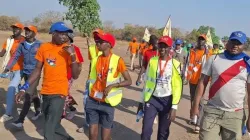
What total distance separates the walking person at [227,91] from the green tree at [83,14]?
1924 cm

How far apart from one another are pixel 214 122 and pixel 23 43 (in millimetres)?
4022

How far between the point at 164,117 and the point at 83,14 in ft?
60.5

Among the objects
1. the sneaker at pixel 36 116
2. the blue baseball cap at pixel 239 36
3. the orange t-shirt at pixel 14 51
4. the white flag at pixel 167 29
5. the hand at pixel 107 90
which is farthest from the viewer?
the white flag at pixel 167 29

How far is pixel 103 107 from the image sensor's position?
508 cm

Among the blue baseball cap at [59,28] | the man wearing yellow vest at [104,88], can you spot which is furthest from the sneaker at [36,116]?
the blue baseball cap at [59,28]

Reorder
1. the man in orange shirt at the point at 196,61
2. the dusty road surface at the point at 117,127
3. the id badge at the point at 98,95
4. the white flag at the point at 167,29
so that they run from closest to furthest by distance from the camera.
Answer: the id badge at the point at 98,95 → the dusty road surface at the point at 117,127 → the man in orange shirt at the point at 196,61 → the white flag at the point at 167,29

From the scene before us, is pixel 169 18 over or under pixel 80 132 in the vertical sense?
over

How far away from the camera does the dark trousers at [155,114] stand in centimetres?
532

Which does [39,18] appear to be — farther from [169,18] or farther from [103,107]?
[103,107]

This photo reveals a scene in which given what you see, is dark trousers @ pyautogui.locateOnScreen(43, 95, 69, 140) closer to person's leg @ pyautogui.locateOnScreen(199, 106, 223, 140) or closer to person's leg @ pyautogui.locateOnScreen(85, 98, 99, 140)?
person's leg @ pyautogui.locateOnScreen(85, 98, 99, 140)

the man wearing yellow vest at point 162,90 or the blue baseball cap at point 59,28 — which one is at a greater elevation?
the blue baseball cap at point 59,28

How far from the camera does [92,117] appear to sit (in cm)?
507

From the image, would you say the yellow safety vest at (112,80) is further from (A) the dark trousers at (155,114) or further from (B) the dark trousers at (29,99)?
(B) the dark trousers at (29,99)

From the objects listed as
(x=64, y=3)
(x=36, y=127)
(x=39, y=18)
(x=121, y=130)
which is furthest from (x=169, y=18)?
(x=39, y=18)
